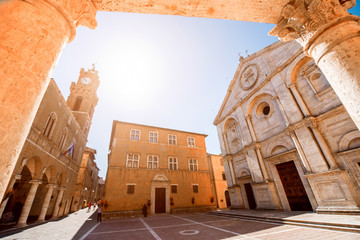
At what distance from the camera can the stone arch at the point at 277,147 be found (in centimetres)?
1056

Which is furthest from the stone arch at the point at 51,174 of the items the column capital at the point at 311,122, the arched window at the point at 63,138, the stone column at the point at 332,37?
the column capital at the point at 311,122

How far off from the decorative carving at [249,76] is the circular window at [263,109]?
2142 mm

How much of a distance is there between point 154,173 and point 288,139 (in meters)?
14.2

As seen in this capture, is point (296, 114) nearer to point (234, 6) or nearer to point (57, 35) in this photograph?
point (234, 6)

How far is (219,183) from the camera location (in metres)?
25.3

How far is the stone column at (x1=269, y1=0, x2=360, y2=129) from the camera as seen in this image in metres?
2.17

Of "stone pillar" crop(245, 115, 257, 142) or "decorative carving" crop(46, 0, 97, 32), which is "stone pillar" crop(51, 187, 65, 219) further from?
"stone pillar" crop(245, 115, 257, 142)

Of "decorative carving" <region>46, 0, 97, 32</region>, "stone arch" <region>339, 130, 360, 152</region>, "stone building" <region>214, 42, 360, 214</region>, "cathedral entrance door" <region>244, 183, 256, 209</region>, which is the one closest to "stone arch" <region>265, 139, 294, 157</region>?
"stone building" <region>214, 42, 360, 214</region>

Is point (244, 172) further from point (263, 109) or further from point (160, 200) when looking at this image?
point (160, 200)

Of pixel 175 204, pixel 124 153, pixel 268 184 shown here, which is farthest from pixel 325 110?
pixel 124 153

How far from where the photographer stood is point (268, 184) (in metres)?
11.1

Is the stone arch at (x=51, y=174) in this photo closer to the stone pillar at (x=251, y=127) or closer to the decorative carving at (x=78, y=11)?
the decorative carving at (x=78, y=11)

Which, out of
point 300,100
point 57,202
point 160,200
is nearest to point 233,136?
point 300,100

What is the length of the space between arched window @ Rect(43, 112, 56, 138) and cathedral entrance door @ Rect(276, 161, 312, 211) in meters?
18.2
